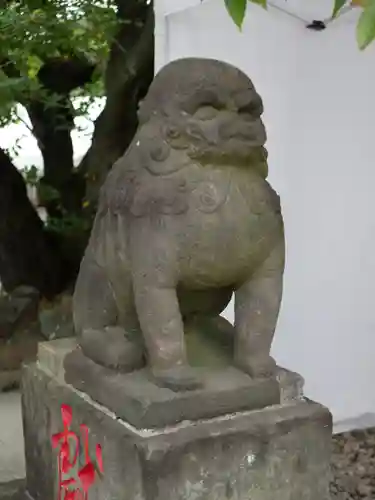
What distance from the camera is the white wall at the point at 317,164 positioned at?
2.40 m

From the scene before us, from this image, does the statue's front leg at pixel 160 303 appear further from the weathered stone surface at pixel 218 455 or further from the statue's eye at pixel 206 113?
the statue's eye at pixel 206 113

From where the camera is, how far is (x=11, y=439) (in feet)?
9.54

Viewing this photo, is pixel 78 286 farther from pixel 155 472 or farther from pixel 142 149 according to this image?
pixel 155 472

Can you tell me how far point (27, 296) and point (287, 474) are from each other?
237 cm

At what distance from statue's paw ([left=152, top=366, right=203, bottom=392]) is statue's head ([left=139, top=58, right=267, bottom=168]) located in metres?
0.37

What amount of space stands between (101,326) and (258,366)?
12.6 inches

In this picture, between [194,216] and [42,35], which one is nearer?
[194,216]

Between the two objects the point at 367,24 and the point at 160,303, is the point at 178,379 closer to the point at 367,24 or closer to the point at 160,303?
the point at 160,303

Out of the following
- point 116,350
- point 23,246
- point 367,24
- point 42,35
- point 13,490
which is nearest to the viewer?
point 367,24

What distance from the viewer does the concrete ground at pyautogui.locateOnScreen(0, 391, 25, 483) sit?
260cm

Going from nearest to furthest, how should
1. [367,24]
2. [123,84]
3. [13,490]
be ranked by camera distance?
Answer: 1. [367,24]
2. [13,490]
3. [123,84]

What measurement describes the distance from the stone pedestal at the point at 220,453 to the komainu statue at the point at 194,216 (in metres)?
0.09

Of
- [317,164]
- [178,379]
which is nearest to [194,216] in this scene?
[178,379]

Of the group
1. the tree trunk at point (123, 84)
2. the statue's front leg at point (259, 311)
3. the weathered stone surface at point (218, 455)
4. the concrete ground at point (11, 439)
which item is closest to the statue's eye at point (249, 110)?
the statue's front leg at point (259, 311)
